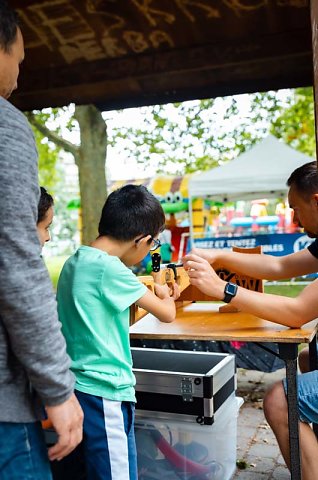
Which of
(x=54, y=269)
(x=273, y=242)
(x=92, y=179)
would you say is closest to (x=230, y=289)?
(x=92, y=179)

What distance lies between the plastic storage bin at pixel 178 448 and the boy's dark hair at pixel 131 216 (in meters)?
0.94

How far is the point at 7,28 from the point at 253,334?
1445 mm

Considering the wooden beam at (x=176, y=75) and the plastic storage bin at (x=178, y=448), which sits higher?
the wooden beam at (x=176, y=75)

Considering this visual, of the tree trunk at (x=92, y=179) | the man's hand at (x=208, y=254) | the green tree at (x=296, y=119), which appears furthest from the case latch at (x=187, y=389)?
the green tree at (x=296, y=119)

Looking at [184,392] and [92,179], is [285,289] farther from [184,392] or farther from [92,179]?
[184,392]

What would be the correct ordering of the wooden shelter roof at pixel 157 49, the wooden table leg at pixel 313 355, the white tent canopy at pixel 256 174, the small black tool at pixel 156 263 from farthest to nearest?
the white tent canopy at pixel 256 174, the wooden shelter roof at pixel 157 49, the wooden table leg at pixel 313 355, the small black tool at pixel 156 263

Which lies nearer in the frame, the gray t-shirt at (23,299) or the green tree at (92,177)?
the gray t-shirt at (23,299)

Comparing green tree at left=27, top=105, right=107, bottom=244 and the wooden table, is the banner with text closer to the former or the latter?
green tree at left=27, top=105, right=107, bottom=244

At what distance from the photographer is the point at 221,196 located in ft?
34.6

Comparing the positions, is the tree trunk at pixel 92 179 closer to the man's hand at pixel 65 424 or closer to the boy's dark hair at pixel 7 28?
the boy's dark hair at pixel 7 28

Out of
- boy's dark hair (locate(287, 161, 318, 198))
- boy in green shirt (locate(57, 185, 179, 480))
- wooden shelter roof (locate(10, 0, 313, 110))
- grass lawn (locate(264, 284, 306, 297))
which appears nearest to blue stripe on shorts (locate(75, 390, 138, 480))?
boy in green shirt (locate(57, 185, 179, 480))

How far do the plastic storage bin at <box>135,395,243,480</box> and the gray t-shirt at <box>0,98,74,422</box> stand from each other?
1.29 meters

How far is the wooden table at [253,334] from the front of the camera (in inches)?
78.9

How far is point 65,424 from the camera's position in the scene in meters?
1.08
